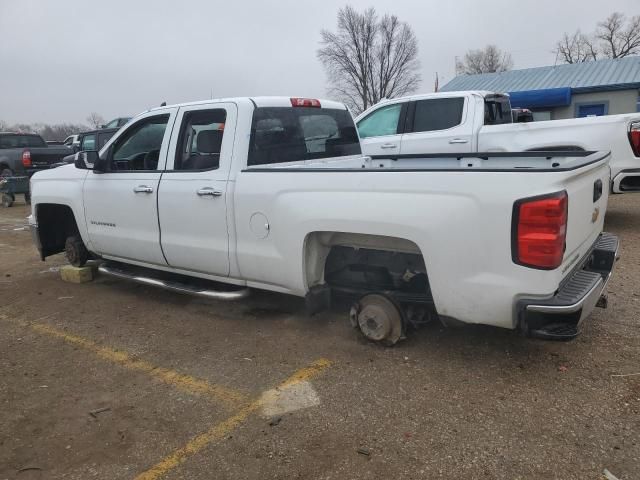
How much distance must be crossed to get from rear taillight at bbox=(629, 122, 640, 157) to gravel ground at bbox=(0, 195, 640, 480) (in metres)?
3.04

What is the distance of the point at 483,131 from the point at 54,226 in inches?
231

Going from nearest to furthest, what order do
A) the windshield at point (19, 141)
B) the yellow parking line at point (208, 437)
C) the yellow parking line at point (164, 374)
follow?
the yellow parking line at point (208, 437) → the yellow parking line at point (164, 374) → the windshield at point (19, 141)

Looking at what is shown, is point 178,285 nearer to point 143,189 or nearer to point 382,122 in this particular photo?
point 143,189

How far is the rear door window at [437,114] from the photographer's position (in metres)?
7.95

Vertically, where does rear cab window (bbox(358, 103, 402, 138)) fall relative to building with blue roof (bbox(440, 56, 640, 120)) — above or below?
A: below

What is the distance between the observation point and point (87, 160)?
17.5 feet

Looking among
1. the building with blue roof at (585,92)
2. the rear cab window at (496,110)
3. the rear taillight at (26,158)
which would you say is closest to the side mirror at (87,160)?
the rear cab window at (496,110)

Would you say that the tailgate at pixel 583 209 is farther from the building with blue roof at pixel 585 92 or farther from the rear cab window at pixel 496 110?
the building with blue roof at pixel 585 92

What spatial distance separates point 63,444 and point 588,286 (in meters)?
3.16

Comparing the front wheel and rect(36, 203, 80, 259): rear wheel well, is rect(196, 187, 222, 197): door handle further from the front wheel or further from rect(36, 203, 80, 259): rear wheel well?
the front wheel

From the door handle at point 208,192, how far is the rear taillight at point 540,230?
7.60ft

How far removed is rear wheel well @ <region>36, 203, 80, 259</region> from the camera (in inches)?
240

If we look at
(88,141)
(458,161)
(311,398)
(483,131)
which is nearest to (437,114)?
(483,131)

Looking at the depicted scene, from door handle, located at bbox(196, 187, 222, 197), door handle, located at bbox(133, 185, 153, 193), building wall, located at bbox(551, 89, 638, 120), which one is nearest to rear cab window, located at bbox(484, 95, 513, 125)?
door handle, located at bbox(196, 187, 222, 197)
